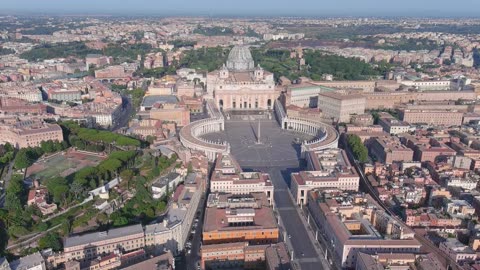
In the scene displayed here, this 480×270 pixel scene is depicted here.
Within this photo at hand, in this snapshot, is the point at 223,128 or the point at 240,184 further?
the point at 223,128

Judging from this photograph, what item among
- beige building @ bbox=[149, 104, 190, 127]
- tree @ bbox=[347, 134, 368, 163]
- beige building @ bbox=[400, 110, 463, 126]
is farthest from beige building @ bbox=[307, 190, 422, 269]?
beige building @ bbox=[400, 110, 463, 126]

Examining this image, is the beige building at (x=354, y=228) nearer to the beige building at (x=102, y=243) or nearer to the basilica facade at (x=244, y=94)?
the beige building at (x=102, y=243)

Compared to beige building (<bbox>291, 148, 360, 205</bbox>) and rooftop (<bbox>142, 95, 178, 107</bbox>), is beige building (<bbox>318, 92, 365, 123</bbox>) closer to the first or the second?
beige building (<bbox>291, 148, 360, 205</bbox>)

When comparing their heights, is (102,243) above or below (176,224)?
below

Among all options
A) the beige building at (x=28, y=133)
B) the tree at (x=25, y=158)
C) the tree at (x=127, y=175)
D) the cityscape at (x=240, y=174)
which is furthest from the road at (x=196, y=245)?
the beige building at (x=28, y=133)

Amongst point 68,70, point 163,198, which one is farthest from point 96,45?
point 163,198

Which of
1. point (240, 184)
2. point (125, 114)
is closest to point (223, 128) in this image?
point (125, 114)

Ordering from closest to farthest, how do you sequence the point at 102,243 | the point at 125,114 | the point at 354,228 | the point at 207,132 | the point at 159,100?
1. the point at 102,243
2. the point at 354,228
3. the point at 207,132
4. the point at 125,114
5. the point at 159,100

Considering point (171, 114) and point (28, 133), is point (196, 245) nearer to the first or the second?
point (28, 133)
